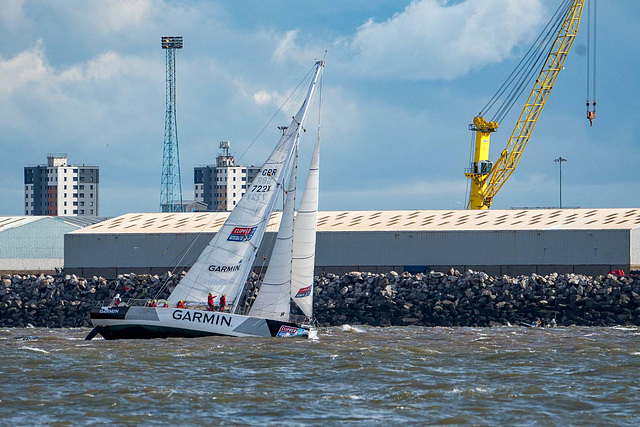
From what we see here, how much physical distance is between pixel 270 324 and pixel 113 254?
29.9m

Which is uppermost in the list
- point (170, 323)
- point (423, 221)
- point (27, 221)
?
point (27, 221)

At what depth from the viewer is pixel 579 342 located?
3975 centimetres

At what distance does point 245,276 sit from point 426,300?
14.3 meters

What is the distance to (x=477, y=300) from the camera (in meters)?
52.8

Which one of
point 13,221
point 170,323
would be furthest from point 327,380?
point 13,221

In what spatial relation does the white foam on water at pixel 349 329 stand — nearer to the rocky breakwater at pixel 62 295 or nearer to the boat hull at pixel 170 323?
the boat hull at pixel 170 323

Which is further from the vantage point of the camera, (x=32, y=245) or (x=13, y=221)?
(x=13, y=221)

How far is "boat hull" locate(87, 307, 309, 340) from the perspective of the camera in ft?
131

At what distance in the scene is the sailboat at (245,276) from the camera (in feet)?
131

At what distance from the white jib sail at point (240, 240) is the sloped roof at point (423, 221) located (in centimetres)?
2368

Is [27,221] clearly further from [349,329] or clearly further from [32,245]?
[349,329]

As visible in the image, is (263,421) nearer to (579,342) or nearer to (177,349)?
(177,349)

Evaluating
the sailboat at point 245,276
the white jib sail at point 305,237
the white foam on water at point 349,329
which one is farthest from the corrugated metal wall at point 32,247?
the white jib sail at point 305,237

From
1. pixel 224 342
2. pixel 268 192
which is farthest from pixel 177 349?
pixel 268 192
